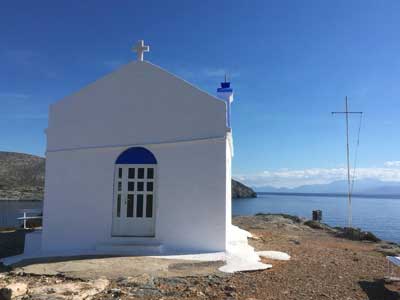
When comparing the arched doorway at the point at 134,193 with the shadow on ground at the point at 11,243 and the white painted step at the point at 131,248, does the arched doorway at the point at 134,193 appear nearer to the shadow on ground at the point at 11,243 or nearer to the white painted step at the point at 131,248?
the white painted step at the point at 131,248

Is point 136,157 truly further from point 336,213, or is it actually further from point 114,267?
point 336,213

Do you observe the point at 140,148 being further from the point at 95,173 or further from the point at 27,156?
the point at 27,156

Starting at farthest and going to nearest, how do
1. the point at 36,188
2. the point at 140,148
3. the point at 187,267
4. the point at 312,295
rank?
the point at 36,188 → the point at 140,148 → the point at 187,267 → the point at 312,295

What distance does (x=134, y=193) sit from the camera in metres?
10.9

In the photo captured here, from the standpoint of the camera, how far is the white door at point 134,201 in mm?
10891

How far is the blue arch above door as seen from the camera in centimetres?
1098

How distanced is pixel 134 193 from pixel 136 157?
95cm

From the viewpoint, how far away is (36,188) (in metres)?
83.4

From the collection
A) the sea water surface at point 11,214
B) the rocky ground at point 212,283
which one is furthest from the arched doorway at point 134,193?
the sea water surface at point 11,214

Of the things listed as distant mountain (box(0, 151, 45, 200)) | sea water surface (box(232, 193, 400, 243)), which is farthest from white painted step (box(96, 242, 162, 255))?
distant mountain (box(0, 151, 45, 200))

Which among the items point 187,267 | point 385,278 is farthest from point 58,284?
point 385,278

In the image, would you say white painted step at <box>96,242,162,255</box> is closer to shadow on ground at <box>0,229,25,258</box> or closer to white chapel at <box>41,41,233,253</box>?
white chapel at <box>41,41,233,253</box>

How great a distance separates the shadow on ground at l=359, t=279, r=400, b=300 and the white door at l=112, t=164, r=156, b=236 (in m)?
5.34

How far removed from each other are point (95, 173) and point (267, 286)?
562 cm
